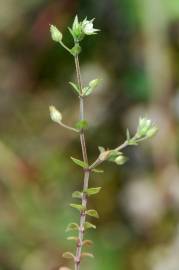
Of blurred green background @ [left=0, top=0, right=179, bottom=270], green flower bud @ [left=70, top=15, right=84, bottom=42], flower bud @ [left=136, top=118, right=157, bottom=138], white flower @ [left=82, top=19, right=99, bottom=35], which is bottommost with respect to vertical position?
flower bud @ [left=136, top=118, right=157, bottom=138]

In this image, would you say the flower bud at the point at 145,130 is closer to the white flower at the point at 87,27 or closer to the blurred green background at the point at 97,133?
the white flower at the point at 87,27

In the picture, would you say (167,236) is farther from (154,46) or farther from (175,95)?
(154,46)

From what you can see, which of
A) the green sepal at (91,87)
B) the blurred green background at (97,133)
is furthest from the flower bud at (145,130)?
the blurred green background at (97,133)

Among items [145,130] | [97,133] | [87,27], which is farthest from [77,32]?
[97,133]

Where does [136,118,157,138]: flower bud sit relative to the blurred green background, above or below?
below

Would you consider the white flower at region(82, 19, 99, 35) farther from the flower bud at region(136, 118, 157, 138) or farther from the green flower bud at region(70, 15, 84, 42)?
the flower bud at region(136, 118, 157, 138)

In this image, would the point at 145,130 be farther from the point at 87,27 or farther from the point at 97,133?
the point at 97,133

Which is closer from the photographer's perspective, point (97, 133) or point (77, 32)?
point (77, 32)

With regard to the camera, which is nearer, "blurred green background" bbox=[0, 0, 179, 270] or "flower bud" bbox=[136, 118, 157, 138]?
"flower bud" bbox=[136, 118, 157, 138]

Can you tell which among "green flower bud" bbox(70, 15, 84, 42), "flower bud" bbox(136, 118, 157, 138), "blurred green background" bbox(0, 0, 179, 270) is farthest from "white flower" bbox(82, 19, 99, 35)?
"blurred green background" bbox(0, 0, 179, 270)
